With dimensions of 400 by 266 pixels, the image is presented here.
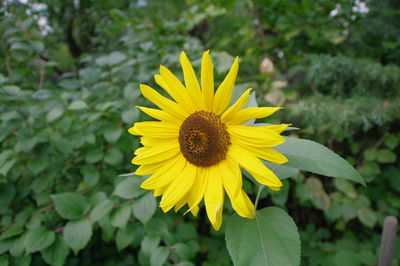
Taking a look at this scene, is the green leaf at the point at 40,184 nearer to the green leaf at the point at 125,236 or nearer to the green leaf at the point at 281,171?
the green leaf at the point at 125,236

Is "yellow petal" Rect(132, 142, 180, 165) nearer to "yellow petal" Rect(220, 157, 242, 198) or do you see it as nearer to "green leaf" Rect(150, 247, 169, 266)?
"yellow petal" Rect(220, 157, 242, 198)

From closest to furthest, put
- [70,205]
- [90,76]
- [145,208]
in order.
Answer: [145,208], [70,205], [90,76]

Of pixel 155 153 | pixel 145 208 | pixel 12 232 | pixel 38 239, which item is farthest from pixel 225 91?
pixel 12 232

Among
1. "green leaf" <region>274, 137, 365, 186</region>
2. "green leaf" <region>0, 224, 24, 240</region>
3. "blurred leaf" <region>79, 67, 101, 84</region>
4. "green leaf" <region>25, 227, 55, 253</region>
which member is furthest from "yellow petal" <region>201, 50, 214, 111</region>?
"blurred leaf" <region>79, 67, 101, 84</region>

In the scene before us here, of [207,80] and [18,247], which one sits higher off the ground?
[207,80]

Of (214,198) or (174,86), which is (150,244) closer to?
(214,198)
